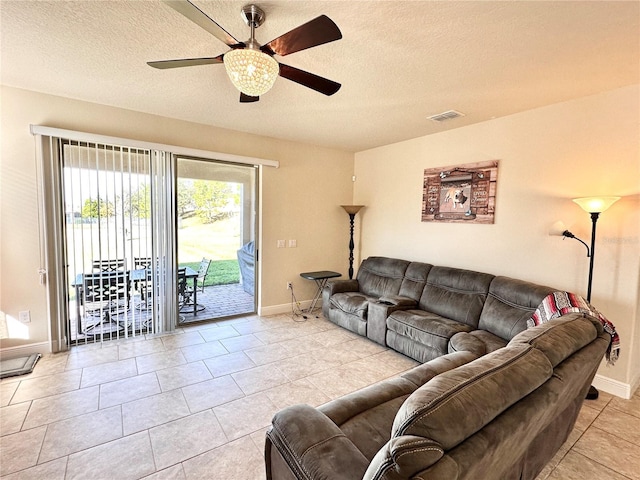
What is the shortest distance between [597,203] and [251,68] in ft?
9.59

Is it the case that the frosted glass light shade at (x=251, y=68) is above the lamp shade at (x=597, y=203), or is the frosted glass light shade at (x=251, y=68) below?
above

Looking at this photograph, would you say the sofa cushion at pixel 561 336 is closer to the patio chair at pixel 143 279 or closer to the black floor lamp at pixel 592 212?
the black floor lamp at pixel 592 212

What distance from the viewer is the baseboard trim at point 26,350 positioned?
2965mm

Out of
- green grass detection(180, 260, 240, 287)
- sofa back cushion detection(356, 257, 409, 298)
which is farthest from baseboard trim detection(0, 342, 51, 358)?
sofa back cushion detection(356, 257, 409, 298)

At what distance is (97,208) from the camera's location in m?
3.23

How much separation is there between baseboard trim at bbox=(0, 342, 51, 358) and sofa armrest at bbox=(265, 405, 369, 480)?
317cm

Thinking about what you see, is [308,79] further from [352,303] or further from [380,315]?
[352,303]

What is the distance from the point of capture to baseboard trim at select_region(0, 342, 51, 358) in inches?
117

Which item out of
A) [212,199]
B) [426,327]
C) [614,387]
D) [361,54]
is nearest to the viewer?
[361,54]

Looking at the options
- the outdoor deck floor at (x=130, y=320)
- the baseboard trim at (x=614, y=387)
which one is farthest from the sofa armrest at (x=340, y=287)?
the baseboard trim at (x=614, y=387)

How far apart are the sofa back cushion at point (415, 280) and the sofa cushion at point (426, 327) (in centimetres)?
33

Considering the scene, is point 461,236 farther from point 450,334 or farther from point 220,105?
point 220,105

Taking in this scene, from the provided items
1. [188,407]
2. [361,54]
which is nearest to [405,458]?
[188,407]

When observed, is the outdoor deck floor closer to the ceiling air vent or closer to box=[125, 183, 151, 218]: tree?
box=[125, 183, 151, 218]: tree
